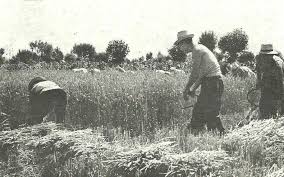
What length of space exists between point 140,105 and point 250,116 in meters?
2.09

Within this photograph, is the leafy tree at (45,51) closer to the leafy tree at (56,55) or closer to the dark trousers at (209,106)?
the leafy tree at (56,55)

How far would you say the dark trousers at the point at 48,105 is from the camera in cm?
577

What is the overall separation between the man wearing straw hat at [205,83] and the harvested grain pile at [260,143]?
147 cm

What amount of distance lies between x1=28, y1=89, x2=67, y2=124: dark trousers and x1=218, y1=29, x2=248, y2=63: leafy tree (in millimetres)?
36896

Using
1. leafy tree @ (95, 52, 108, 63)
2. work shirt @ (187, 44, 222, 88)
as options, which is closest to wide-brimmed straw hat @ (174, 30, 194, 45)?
work shirt @ (187, 44, 222, 88)

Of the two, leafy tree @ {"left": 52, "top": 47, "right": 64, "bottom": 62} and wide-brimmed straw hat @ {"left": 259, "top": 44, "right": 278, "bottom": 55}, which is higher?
leafy tree @ {"left": 52, "top": 47, "right": 64, "bottom": 62}

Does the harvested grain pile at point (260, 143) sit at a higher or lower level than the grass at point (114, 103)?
lower

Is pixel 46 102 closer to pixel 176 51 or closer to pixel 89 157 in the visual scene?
pixel 89 157

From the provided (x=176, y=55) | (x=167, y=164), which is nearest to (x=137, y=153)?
(x=167, y=164)

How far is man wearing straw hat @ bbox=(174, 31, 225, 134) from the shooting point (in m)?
5.79

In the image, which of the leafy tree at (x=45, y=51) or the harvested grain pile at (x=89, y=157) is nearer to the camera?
the harvested grain pile at (x=89, y=157)

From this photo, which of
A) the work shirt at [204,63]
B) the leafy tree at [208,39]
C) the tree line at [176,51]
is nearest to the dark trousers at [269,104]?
the work shirt at [204,63]

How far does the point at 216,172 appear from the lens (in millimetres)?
3199

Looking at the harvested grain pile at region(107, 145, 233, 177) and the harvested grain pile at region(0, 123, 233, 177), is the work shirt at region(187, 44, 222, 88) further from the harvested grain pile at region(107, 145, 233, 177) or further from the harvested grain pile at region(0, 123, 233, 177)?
the harvested grain pile at region(107, 145, 233, 177)
